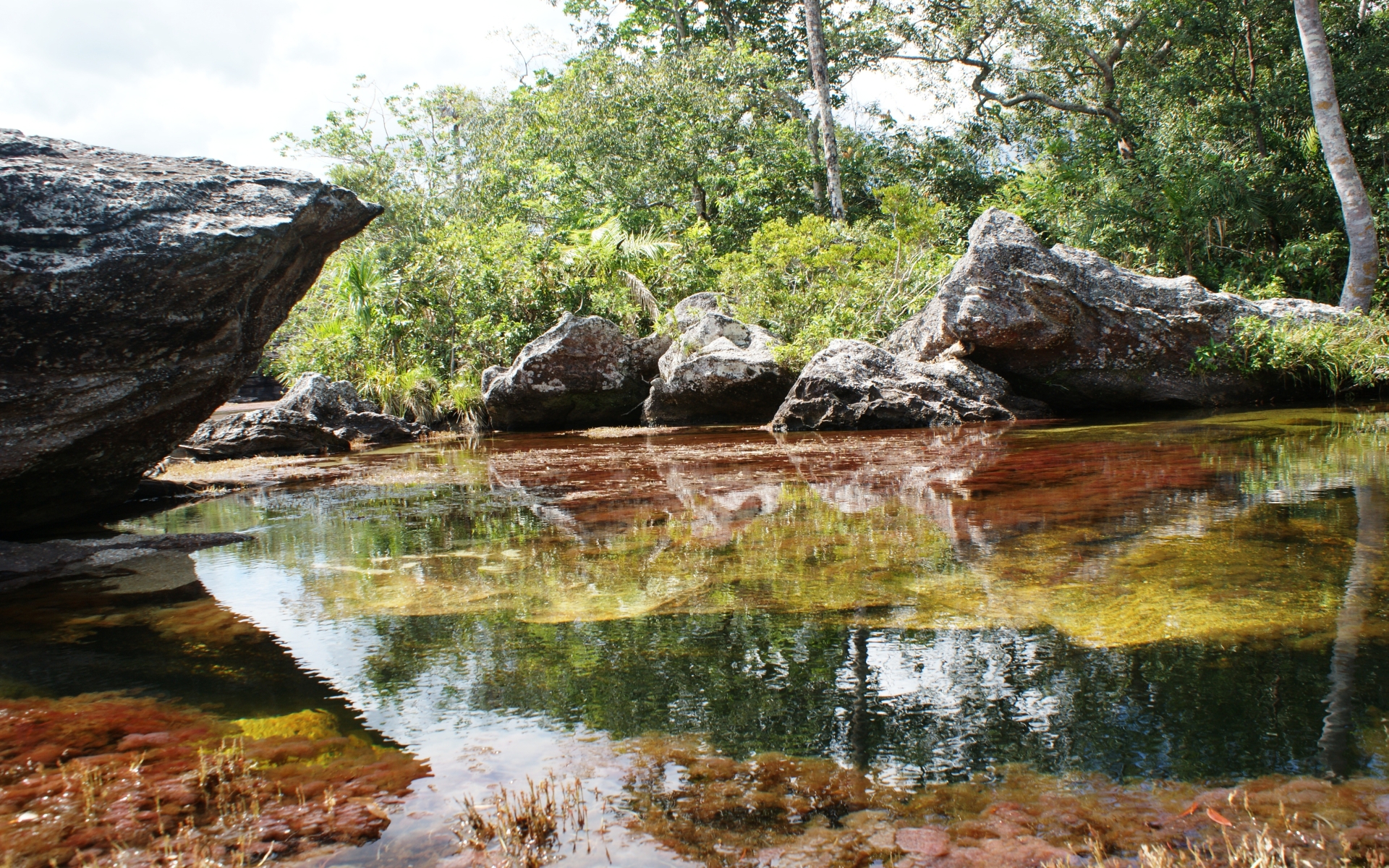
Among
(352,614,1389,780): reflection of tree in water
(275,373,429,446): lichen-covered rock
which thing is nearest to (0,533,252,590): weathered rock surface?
(352,614,1389,780): reflection of tree in water

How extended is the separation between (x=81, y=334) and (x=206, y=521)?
162 cm

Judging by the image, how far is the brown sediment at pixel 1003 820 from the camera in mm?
1315

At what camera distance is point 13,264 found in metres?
3.43

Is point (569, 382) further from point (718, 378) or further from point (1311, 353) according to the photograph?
point (1311, 353)

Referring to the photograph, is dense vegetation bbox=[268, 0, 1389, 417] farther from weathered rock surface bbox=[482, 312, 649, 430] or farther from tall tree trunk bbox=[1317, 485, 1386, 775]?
tall tree trunk bbox=[1317, 485, 1386, 775]

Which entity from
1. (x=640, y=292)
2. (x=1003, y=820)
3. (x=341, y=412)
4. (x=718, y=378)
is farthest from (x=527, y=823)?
(x=640, y=292)

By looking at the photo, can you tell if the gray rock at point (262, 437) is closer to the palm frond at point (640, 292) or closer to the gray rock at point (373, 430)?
the gray rock at point (373, 430)

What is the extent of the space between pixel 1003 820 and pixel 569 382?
1121 cm

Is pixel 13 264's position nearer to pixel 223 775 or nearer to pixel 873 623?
pixel 223 775

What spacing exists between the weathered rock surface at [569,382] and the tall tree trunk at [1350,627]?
994 centimetres

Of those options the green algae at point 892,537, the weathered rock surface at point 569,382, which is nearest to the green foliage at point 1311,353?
the green algae at point 892,537

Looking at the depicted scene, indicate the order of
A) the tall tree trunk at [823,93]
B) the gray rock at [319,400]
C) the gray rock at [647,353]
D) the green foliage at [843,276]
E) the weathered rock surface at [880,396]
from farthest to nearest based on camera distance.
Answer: the tall tree trunk at [823,93], the gray rock at [647,353], the green foliage at [843,276], the gray rock at [319,400], the weathered rock surface at [880,396]

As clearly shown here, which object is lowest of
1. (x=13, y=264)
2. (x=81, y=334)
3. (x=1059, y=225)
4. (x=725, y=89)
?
(x=81, y=334)

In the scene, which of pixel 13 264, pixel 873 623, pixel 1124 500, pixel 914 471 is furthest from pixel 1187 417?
pixel 13 264
